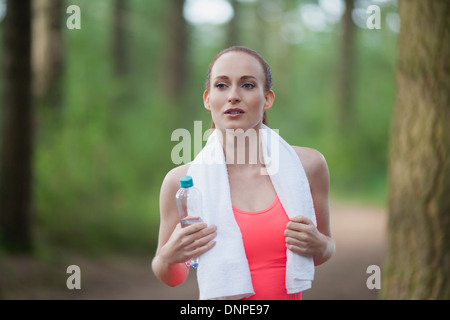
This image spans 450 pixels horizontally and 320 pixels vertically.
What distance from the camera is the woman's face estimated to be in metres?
2.01

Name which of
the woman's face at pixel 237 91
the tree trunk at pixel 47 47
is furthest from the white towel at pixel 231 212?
the tree trunk at pixel 47 47

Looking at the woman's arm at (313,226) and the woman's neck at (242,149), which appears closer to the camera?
the woman's arm at (313,226)

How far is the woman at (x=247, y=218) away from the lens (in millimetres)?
1967

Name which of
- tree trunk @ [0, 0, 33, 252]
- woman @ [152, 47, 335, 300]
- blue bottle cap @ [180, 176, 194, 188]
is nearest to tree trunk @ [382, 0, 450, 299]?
woman @ [152, 47, 335, 300]

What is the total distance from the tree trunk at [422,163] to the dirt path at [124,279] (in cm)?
307

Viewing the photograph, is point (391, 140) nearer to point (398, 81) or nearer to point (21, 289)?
point (398, 81)

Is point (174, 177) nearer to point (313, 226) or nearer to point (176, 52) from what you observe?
point (313, 226)

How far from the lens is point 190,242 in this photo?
193cm

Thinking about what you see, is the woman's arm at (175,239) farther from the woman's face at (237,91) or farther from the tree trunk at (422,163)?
the tree trunk at (422,163)

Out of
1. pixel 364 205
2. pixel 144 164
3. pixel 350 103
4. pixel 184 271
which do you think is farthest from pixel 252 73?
pixel 350 103

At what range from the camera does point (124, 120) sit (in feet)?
31.6

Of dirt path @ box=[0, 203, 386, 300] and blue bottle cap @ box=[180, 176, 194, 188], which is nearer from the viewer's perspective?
blue bottle cap @ box=[180, 176, 194, 188]

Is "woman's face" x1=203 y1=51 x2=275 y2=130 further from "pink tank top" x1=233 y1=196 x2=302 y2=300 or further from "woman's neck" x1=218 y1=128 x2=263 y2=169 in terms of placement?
"pink tank top" x1=233 y1=196 x2=302 y2=300

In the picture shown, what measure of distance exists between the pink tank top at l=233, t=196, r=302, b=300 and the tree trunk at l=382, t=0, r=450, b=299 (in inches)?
94.1
